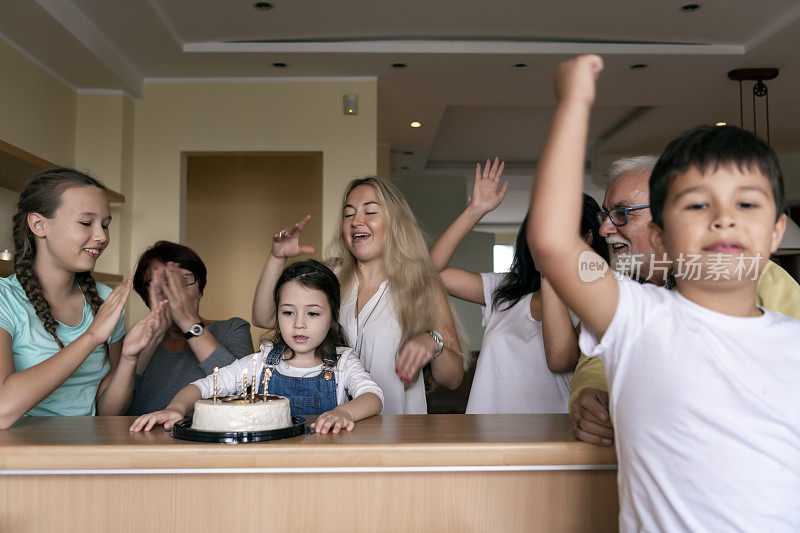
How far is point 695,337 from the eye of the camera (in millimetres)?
923

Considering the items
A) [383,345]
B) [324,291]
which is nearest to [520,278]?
[383,345]

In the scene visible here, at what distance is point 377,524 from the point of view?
123 cm

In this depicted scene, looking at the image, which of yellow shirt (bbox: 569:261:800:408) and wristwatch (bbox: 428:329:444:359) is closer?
yellow shirt (bbox: 569:261:800:408)

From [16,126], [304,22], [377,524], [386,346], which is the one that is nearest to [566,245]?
[377,524]

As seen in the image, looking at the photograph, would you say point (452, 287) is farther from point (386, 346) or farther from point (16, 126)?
point (16, 126)

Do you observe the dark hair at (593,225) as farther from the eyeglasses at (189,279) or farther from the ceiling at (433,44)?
the ceiling at (433,44)

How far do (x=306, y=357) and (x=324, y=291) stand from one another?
0.19 m

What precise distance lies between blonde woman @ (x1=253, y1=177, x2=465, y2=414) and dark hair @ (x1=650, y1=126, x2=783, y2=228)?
108 centimetres

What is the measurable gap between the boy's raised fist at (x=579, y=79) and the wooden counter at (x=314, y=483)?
2.02ft

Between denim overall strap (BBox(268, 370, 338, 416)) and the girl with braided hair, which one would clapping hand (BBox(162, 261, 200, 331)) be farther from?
denim overall strap (BBox(268, 370, 338, 416))

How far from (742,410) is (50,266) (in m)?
1.64

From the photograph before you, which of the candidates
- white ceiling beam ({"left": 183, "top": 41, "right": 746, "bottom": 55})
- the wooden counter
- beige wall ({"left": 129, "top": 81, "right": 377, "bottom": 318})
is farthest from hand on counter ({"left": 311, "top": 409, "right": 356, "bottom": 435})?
beige wall ({"left": 129, "top": 81, "right": 377, "bottom": 318})

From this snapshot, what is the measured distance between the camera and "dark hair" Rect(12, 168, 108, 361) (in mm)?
1703

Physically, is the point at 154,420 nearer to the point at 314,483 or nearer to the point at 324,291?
the point at 314,483
